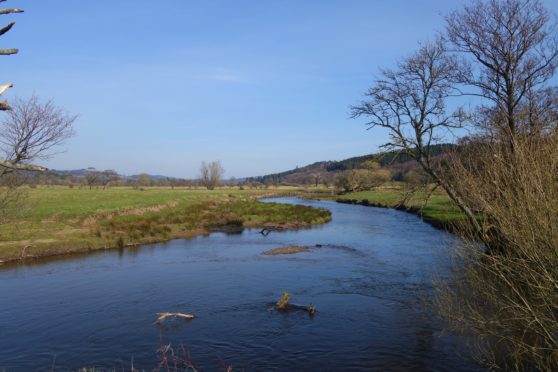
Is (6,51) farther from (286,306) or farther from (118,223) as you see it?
(118,223)

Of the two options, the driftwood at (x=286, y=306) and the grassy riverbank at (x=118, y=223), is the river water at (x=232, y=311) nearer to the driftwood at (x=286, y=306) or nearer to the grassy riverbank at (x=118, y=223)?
the driftwood at (x=286, y=306)

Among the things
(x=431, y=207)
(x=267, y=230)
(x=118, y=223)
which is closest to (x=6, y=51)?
(x=118, y=223)

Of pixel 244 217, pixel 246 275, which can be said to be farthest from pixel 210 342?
pixel 244 217

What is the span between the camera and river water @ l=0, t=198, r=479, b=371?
11.8 m

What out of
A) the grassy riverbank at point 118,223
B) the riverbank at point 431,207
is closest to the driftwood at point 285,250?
the riverbank at point 431,207

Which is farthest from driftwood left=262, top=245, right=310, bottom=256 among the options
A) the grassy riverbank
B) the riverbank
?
the grassy riverbank

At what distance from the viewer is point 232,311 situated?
15.8m

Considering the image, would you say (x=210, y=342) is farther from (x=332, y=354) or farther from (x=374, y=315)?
(x=374, y=315)

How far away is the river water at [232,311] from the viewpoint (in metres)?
11.8

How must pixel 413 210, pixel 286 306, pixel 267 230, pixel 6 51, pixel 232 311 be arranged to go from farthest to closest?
pixel 413 210 → pixel 267 230 → pixel 286 306 → pixel 232 311 → pixel 6 51

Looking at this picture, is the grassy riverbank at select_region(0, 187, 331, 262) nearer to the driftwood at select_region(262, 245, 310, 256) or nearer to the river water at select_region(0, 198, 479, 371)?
the river water at select_region(0, 198, 479, 371)

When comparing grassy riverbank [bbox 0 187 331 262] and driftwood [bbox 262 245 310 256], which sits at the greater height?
grassy riverbank [bbox 0 187 331 262]

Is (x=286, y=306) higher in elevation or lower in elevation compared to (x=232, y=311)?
higher

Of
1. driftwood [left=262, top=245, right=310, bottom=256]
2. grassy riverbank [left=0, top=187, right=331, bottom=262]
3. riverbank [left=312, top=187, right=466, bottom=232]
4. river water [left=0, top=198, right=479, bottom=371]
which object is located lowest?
river water [left=0, top=198, right=479, bottom=371]
